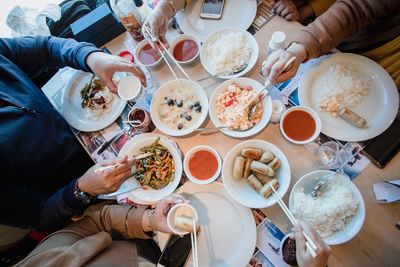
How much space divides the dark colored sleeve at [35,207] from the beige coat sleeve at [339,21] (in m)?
1.63

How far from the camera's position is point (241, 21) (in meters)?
1.88

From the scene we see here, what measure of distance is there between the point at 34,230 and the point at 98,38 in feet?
4.44

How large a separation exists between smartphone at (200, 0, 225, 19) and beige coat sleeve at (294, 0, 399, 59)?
1.97 feet

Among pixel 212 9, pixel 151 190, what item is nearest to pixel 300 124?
pixel 151 190

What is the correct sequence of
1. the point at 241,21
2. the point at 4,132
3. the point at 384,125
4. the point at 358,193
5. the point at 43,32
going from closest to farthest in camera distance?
1. the point at 358,193
2. the point at 384,125
3. the point at 4,132
4. the point at 241,21
5. the point at 43,32

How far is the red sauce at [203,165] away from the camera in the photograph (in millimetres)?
1560

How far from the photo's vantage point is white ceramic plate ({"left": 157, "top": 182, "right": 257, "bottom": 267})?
4.79 feet

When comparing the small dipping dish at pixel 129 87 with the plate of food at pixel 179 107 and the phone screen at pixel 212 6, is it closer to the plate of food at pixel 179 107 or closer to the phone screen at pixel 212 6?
the plate of food at pixel 179 107

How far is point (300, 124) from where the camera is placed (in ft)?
5.09

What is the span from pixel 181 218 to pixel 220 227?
10.5 inches

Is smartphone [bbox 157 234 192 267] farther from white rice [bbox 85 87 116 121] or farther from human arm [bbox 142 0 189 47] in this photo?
human arm [bbox 142 0 189 47]

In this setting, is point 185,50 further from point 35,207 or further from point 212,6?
point 35,207

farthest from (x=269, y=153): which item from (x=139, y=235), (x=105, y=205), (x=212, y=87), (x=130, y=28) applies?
(x=130, y=28)

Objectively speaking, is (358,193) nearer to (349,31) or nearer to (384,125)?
(384,125)
